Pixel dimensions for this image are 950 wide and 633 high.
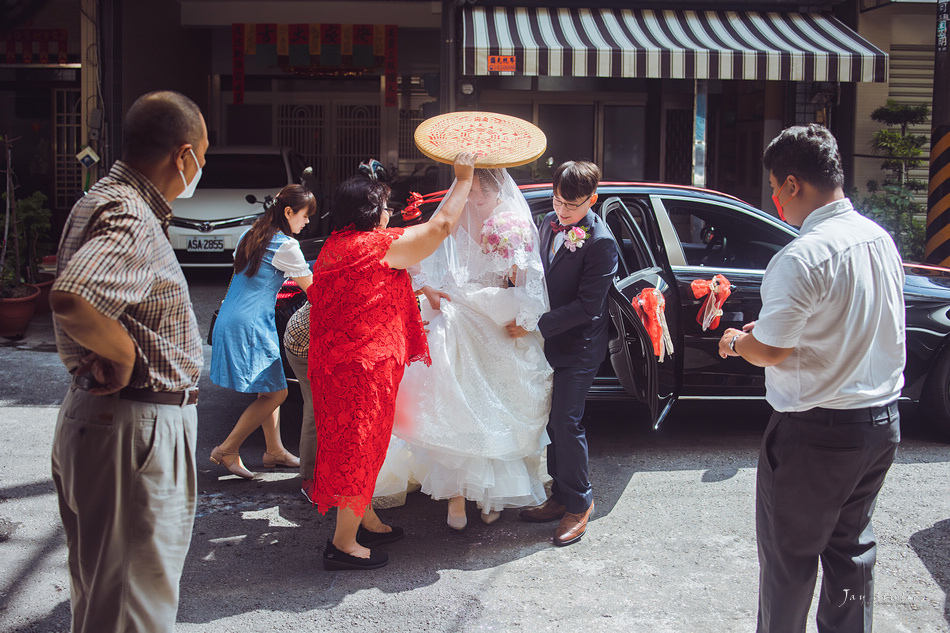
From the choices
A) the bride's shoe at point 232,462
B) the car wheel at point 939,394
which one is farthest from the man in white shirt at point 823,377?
the car wheel at point 939,394

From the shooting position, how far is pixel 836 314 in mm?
2342

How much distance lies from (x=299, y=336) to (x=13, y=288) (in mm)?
5286

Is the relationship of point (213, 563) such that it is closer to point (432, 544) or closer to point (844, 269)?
point (432, 544)

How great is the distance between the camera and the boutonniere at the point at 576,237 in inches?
149

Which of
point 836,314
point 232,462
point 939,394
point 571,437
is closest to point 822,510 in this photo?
point 836,314

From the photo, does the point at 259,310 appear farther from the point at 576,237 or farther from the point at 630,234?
the point at 630,234

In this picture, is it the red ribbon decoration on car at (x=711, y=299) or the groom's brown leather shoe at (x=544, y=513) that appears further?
the groom's brown leather shoe at (x=544, y=513)

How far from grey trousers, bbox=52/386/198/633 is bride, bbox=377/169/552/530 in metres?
1.69

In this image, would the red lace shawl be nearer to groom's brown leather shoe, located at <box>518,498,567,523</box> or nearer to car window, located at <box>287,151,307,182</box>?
groom's brown leather shoe, located at <box>518,498,567,523</box>

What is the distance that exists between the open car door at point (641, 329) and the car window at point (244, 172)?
7732 millimetres

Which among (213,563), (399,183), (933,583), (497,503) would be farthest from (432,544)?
(399,183)

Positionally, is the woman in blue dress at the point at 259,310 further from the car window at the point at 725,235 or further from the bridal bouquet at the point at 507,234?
the car window at the point at 725,235

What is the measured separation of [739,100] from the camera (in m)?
13.3

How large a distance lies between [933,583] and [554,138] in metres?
11.7
